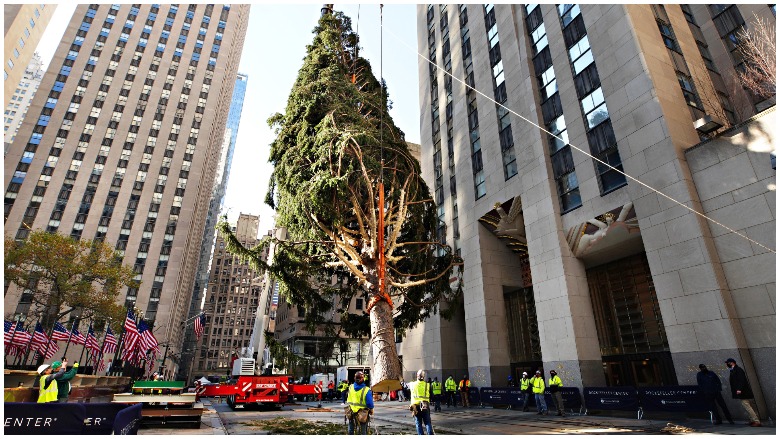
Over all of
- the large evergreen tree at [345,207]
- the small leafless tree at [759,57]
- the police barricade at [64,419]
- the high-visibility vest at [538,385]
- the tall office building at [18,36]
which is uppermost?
the tall office building at [18,36]

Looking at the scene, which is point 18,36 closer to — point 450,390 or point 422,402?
point 450,390

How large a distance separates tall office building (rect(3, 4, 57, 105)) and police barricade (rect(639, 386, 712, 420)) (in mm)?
55242

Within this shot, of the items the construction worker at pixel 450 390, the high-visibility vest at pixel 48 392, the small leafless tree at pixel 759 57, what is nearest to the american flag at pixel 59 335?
the high-visibility vest at pixel 48 392

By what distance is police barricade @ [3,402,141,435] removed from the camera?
23.1 feet

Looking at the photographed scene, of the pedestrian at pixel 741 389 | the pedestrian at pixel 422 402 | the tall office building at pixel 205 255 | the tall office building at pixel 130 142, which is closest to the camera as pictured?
the pedestrian at pixel 422 402

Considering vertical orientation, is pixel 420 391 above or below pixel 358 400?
above

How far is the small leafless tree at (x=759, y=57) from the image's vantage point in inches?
718

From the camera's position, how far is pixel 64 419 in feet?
23.7

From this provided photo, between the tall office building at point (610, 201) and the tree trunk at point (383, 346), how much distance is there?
10.2m

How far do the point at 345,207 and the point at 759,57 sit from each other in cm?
2091

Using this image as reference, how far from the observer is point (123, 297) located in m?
62.8

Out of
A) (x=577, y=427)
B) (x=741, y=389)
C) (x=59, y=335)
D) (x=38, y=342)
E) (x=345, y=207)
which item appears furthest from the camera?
(x=59, y=335)

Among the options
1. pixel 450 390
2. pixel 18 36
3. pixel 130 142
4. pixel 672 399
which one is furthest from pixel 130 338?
pixel 130 142

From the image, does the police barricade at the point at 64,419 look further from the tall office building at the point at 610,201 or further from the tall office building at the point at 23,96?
the tall office building at the point at 23,96
